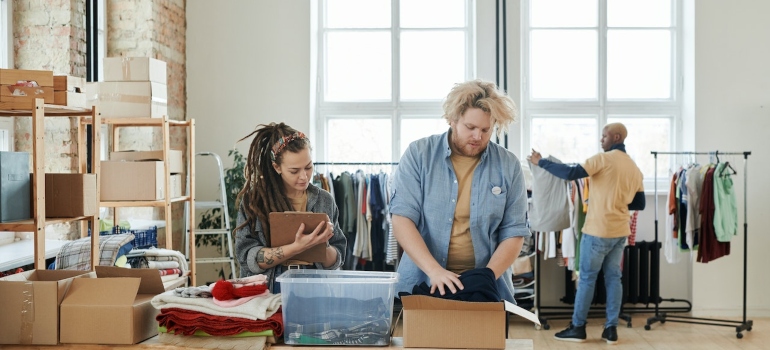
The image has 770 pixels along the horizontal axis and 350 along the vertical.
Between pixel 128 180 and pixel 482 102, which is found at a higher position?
pixel 482 102

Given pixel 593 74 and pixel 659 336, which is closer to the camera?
pixel 659 336

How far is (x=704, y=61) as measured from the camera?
21.3ft

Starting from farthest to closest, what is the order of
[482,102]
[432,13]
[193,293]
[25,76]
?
1. [432,13]
2. [25,76]
3. [482,102]
4. [193,293]

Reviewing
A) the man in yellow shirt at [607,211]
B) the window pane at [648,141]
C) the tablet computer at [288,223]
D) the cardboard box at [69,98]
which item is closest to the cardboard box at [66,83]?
the cardboard box at [69,98]

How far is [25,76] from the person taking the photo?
3227 mm

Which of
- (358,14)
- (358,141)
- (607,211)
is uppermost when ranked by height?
(358,14)

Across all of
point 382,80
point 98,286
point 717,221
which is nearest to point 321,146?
point 382,80

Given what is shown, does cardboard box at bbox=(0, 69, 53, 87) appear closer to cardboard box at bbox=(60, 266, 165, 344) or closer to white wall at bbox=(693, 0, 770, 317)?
cardboard box at bbox=(60, 266, 165, 344)

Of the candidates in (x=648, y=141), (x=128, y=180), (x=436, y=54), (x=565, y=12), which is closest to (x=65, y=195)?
(x=128, y=180)

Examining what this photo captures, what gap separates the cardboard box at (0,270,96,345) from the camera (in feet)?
7.38

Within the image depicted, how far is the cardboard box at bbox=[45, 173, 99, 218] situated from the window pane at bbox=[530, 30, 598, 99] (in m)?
4.43

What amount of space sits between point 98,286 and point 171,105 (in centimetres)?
403

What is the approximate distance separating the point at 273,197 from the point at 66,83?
1244 mm

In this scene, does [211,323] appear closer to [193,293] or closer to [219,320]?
[219,320]
